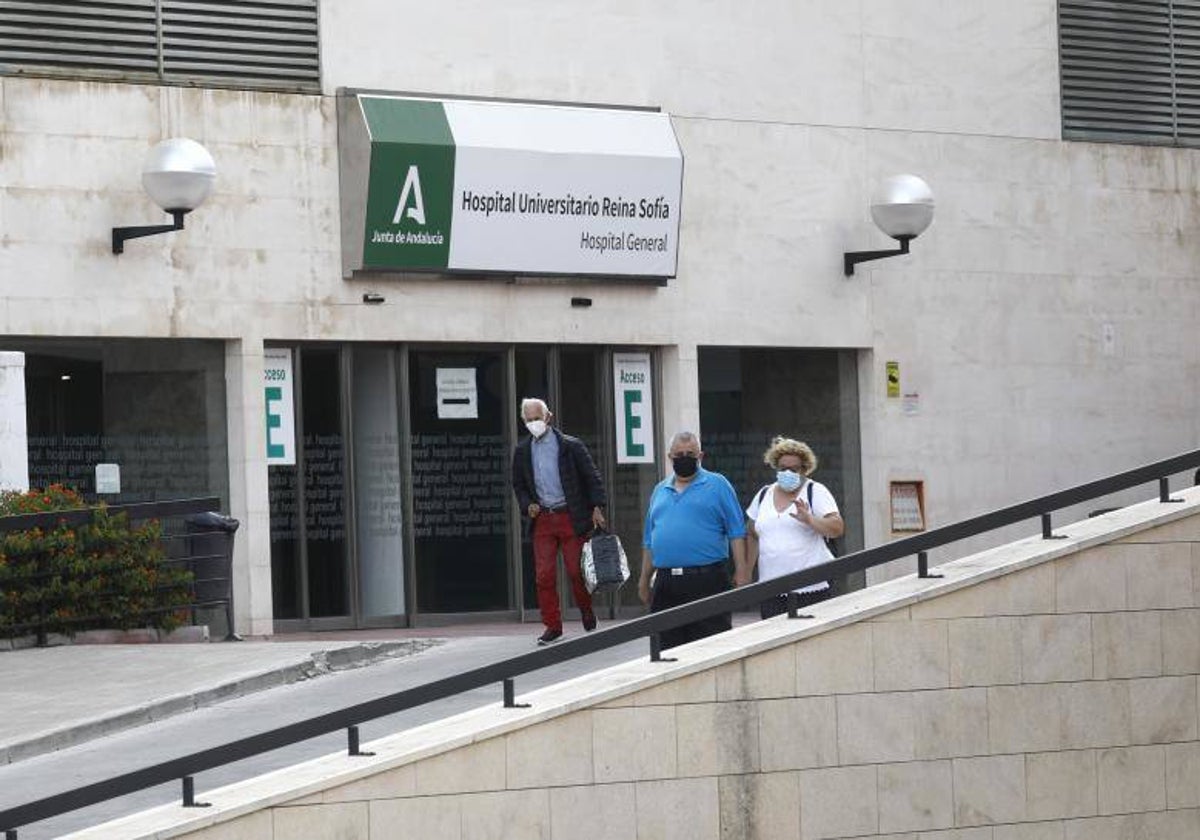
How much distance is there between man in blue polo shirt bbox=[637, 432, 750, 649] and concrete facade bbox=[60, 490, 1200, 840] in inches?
52.6

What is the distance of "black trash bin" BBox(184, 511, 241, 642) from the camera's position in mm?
19016

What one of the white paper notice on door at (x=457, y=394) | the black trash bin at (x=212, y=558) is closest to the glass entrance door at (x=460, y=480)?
the white paper notice on door at (x=457, y=394)

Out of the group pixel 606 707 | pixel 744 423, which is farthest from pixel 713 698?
pixel 744 423

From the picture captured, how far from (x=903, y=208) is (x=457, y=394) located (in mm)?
4526

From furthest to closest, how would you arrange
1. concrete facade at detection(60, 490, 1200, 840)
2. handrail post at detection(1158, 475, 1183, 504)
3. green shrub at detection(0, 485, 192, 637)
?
green shrub at detection(0, 485, 192, 637)
handrail post at detection(1158, 475, 1183, 504)
concrete facade at detection(60, 490, 1200, 840)

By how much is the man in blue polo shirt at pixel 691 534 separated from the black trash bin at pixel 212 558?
6155 mm

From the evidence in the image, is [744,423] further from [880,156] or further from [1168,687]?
[1168,687]

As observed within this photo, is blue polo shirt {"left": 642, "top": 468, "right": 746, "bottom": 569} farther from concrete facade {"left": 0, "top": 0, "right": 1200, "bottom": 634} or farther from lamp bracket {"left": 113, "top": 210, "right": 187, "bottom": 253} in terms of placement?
concrete facade {"left": 0, "top": 0, "right": 1200, "bottom": 634}

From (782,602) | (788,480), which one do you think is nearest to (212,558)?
(788,480)

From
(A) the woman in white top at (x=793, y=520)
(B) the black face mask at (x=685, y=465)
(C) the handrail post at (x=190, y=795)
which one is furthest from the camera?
(B) the black face mask at (x=685, y=465)

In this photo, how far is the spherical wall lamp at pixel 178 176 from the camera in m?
19.3

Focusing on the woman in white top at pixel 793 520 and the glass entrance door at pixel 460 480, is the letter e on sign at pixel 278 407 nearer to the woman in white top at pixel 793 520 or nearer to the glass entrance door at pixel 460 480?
the glass entrance door at pixel 460 480

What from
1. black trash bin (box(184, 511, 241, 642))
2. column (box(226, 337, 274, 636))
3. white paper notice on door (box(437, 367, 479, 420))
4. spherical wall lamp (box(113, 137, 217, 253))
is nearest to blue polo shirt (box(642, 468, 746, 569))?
black trash bin (box(184, 511, 241, 642))

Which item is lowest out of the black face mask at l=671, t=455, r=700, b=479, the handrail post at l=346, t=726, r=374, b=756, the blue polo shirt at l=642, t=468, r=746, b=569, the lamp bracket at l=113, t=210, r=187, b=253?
the handrail post at l=346, t=726, r=374, b=756
